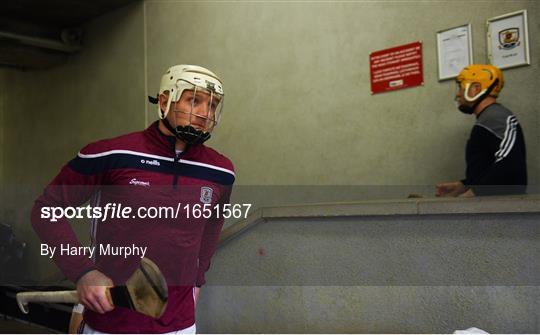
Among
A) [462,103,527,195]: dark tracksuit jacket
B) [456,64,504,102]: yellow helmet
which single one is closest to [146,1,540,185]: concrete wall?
[456,64,504,102]: yellow helmet

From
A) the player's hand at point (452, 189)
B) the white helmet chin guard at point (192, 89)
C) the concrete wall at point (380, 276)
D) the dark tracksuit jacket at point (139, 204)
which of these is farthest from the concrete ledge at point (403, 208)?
the white helmet chin guard at point (192, 89)

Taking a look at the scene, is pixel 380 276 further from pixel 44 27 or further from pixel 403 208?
pixel 44 27

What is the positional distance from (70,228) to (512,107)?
3.07 meters

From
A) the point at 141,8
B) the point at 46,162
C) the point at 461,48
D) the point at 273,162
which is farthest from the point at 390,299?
the point at 46,162

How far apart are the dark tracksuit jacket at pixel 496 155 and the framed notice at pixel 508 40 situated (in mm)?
545

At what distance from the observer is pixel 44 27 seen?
6711 millimetres

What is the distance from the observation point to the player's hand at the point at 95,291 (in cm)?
114

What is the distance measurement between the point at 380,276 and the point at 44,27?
20.4 feet

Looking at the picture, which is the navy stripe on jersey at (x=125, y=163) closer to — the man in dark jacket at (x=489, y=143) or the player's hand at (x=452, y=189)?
the man in dark jacket at (x=489, y=143)

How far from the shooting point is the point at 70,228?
128 cm

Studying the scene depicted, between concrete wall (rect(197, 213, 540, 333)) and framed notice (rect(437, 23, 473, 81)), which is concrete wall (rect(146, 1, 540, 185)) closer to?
framed notice (rect(437, 23, 473, 81))

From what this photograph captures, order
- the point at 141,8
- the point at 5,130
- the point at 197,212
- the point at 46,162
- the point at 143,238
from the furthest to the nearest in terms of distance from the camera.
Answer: the point at 5,130 < the point at 46,162 < the point at 141,8 < the point at 197,212 < the point at 143,238

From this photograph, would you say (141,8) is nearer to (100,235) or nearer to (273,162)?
(273,162)

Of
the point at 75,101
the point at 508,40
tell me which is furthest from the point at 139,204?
the point at 75,101
